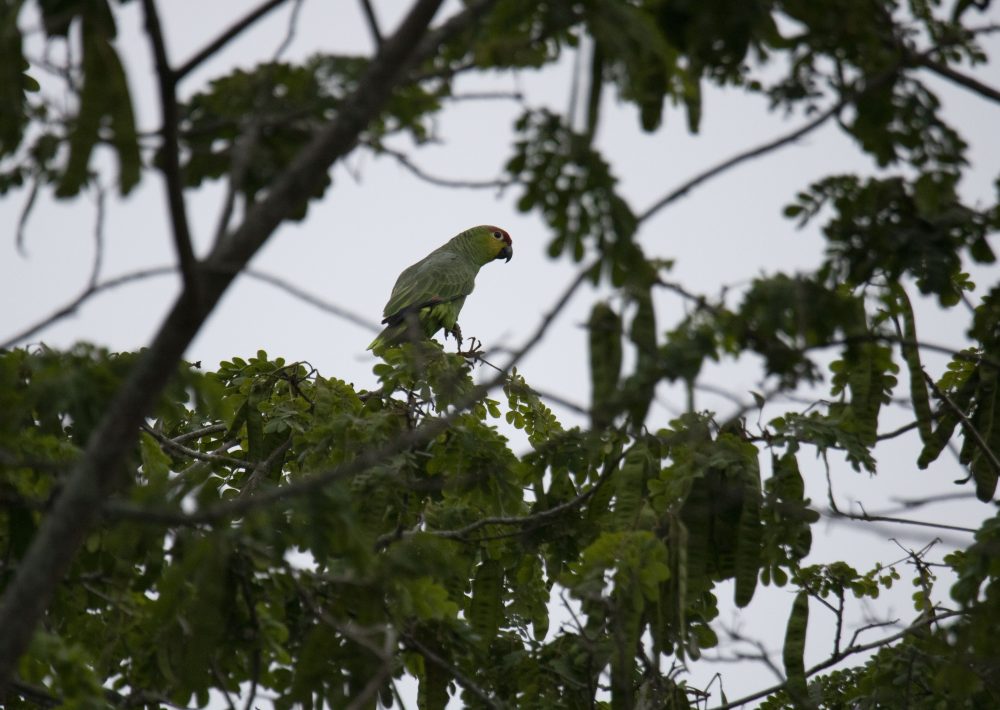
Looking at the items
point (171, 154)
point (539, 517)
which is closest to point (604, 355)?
point (171, 154)

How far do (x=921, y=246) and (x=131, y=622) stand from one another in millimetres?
2864

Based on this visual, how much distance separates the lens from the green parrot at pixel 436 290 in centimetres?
908

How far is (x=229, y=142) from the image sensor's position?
2631 millimetres

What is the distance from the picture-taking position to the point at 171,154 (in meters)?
2.05

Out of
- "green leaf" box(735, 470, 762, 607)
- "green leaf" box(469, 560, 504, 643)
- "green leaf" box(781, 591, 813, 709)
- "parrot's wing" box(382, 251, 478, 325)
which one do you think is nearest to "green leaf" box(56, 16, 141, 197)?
"green leaf" box(735, 470, 762, 607)

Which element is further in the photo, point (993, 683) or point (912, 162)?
point (993, 683)

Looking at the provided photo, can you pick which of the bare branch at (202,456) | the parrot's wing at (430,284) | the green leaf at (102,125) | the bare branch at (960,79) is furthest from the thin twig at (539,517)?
the parrot's wing at (430,284)

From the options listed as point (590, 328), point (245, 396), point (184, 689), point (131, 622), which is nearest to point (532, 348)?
point (590, 328)

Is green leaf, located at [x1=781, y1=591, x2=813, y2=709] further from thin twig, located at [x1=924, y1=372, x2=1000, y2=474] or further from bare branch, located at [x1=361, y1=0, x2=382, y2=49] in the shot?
bare branch, located at [x1=361, y1=0, x2=382, y2=49]

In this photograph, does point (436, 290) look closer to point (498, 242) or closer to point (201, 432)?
point (498, 242)

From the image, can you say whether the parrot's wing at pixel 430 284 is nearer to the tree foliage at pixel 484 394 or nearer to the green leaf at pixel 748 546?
the tree foliage at pixel 484 394

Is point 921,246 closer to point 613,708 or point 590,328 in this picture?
point 590,328

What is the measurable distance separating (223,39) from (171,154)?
0.30 metres

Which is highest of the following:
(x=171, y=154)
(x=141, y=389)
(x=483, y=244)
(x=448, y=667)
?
(x=483, y=244)
